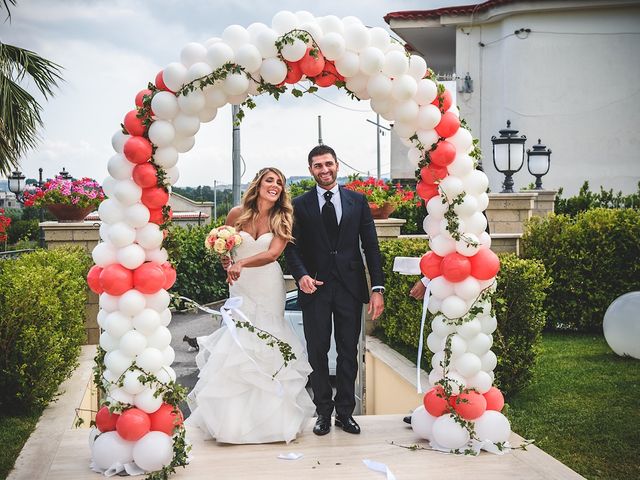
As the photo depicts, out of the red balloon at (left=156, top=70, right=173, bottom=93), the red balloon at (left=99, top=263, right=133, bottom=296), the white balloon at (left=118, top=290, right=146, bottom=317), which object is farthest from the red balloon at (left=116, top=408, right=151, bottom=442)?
the red balloon at (left=156, top=70, right=173, bottom=93)

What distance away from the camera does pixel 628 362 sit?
7887mm

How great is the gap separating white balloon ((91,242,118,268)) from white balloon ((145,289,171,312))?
0.34 meters

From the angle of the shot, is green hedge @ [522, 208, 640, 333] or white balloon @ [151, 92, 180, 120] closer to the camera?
white balloon @ [151, 92, 180, 120]

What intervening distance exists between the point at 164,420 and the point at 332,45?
9.07 feet

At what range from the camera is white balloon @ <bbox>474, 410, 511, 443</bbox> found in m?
4.89

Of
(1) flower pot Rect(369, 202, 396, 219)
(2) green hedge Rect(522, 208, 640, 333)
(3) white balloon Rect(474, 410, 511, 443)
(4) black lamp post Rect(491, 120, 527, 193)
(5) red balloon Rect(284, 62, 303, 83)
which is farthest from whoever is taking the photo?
(4) black lamp post Rect(491, 120, 527, 193)

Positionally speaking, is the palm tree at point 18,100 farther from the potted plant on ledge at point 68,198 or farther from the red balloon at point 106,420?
the red balloon at point 106,420

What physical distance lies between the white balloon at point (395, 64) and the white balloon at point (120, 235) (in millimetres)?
2084

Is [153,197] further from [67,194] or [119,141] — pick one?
[67,194]

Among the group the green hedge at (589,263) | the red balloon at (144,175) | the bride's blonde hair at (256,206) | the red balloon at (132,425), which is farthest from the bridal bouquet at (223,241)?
the green hedge at (589,263)

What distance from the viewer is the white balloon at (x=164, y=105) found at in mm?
4562

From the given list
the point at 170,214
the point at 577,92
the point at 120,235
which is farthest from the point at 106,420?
Result: the point at 577,92

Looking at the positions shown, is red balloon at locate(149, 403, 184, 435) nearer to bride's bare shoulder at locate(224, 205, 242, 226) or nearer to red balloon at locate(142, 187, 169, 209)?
red balloon at locate(142, 187, 169, 209)

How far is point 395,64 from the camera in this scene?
4820 millimetres
